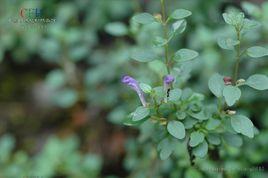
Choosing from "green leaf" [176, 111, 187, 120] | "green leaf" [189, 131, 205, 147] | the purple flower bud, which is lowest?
"green leaf" [189, 131, 205, 147]

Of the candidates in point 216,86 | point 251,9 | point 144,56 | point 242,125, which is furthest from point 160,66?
point 251,9

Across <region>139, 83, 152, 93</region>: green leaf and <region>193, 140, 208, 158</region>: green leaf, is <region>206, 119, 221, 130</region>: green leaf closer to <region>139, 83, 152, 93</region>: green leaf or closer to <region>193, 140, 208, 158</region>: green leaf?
<region>193, 140, 208, 158</region>: green leaf

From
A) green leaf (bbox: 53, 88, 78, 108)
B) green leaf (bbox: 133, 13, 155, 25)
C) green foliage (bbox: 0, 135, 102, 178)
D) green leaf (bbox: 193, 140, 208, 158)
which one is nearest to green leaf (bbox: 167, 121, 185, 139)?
green leaf (bbox: 193, 140, 208, 158)

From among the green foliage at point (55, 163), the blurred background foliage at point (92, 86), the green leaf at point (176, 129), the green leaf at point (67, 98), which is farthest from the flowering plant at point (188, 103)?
the green leaf at point (67, 98)

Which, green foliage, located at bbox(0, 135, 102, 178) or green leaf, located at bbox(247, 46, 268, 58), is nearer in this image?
green leaf, located at bbox(247, 46, 268, 58)

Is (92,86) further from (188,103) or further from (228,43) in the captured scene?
(228,43)

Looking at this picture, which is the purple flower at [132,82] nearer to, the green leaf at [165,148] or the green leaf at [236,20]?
the green leaf at [165,148]
